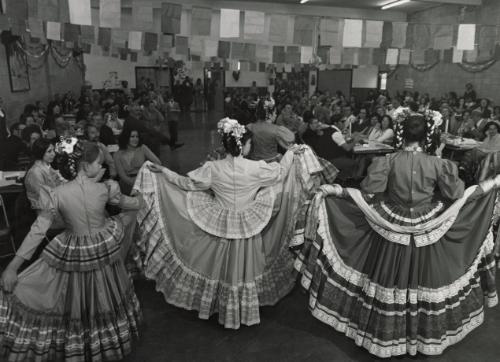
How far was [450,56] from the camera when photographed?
401 inches

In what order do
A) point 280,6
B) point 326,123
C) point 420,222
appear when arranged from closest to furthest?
1. point 420,222
2. point 326,123
3. point 280,6

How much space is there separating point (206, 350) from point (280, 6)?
1330cm

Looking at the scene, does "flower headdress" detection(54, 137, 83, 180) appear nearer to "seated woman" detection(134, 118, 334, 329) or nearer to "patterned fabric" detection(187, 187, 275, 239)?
"seated woman" detection(134, 118, 334, 329)

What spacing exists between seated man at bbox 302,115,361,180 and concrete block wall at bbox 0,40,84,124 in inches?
246

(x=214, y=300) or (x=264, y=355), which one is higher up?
(x=214, y=300)

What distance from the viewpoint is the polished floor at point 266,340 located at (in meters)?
2.85

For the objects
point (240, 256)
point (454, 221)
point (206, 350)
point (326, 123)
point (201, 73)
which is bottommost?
point (206, 350)

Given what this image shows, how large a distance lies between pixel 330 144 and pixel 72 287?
4.21 m

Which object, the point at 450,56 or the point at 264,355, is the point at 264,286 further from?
the point at 450,56

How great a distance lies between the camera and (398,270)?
2658mm

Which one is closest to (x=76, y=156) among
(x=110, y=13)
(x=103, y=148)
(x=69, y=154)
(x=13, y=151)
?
(x=69, y=154)

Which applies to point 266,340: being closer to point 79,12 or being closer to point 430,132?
point 430,132

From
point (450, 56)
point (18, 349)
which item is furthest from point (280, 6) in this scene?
point (18, 349)

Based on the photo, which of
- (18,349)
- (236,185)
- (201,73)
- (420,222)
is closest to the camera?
(18,349)
